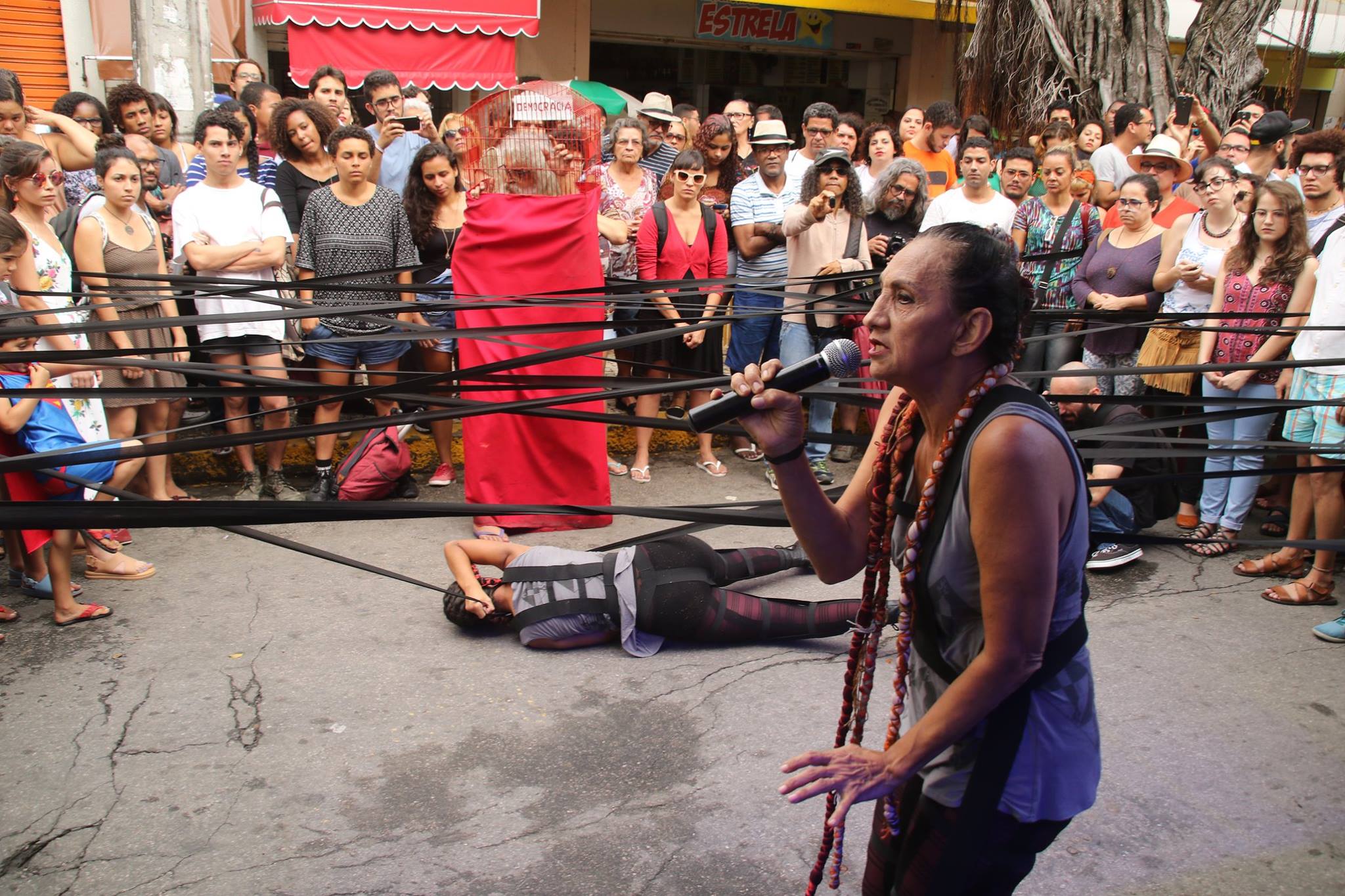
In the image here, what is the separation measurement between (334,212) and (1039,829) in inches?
201

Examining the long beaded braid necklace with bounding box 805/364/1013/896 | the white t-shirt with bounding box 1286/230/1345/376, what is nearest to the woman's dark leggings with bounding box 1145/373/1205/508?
the white t-shirt with bounding box 1286/230/1345/376

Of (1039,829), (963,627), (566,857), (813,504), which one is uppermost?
(813,504)

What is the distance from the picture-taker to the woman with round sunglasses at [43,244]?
15.2 ft

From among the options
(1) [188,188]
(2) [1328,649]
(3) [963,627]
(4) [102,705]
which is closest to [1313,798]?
(2) [1328,649]

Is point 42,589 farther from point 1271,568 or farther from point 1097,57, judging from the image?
point 1097,57

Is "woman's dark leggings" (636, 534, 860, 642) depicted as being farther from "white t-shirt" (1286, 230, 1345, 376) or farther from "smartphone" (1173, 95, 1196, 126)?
"smartphone" (1173, 95, 1196, 126)

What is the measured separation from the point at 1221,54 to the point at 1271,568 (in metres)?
10.4

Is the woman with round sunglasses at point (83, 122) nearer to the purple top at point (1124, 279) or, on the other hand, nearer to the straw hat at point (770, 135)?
the straw hat at point (770, 135)

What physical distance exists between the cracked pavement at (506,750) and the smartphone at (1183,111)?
18.3 ft

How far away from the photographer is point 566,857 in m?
2.96

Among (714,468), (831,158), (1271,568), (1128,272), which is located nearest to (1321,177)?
(1128,272)

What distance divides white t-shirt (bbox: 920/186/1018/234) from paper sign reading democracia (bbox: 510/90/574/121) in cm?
250

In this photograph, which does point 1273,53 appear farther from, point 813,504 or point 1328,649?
point 813,504

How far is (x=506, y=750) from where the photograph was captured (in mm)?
3520
